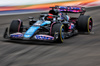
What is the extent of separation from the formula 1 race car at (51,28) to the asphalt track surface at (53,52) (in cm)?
26

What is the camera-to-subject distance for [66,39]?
1061 cm

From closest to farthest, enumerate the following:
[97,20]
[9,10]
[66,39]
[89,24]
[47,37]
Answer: [47,37], [66,39], [89,24], [97,20], [9,10]

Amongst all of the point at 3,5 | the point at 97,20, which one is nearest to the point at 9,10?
the point at 3,5

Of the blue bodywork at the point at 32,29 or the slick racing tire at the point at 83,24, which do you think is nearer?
the blue bodywork at the point at 32,29

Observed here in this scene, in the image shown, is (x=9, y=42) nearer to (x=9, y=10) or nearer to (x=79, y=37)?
(x=79, y=37)

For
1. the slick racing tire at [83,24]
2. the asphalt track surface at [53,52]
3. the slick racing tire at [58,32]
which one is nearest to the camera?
the asphalt track surface at [53,52]

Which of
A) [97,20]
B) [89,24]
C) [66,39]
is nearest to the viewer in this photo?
[66,39]

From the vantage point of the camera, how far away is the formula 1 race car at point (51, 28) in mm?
9602

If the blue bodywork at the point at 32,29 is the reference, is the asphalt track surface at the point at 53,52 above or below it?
below

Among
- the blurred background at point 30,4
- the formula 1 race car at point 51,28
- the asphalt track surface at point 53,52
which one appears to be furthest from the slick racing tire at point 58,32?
the blurred background at point 30,4

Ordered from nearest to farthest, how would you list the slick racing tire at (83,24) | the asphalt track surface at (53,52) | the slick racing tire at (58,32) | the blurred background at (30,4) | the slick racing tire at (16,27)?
the asphalt track surface at (53,52), the slick racing tire at (58,32), the slick racing tire at (16,27), the slick racing tire at (83,24), the blurred background at (30,4)

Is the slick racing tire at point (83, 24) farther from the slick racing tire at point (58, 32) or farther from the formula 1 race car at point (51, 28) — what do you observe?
the slick racing tire at point (58, 32)

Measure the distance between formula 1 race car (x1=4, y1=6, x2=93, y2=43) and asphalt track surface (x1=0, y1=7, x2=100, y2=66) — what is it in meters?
0.26

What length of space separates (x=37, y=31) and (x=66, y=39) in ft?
4.57
